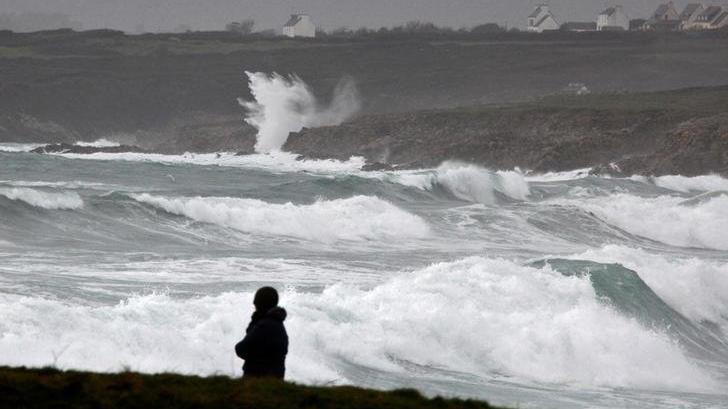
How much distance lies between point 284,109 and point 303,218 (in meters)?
56.4

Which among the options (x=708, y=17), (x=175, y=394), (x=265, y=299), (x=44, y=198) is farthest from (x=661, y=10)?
(x=175, y=394)

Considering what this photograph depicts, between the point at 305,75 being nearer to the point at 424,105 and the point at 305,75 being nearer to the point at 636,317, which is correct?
the point at 424,105

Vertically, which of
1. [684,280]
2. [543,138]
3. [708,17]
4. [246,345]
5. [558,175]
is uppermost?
[708,17]

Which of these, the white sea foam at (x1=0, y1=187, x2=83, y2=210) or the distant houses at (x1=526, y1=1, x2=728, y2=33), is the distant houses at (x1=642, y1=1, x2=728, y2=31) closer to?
the distant houses at (x1=526, y1=1, x2=728, y2=33)

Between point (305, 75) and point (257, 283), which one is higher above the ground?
point (305, 75)

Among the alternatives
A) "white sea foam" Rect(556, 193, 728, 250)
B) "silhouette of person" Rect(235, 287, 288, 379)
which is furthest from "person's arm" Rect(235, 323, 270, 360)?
"white sea foam" Rect(556, 193, 728, 250)

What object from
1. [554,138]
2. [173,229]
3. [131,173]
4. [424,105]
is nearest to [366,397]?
[173,229]

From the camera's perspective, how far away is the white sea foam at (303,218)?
106 ft

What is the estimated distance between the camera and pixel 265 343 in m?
9.23

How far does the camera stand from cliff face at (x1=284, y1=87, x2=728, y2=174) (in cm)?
6234

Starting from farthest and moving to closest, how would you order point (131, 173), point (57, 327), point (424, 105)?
point (424, 105)
point (131, 173)
point (57, 327)

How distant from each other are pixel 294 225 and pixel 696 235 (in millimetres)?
12156

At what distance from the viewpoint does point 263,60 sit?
4355 inches

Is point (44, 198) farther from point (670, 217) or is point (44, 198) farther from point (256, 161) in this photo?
point (256, 161)
